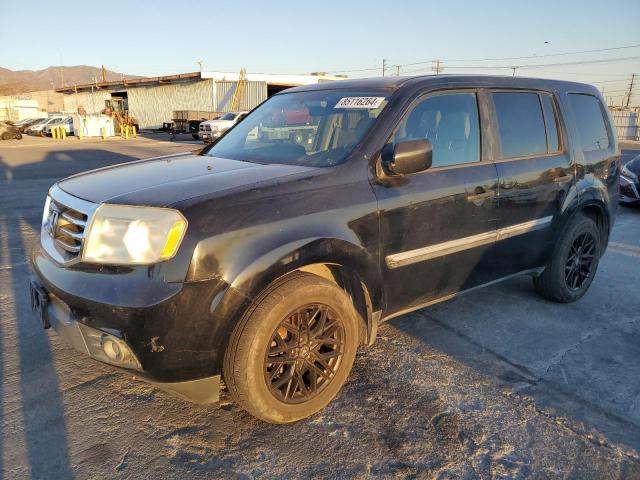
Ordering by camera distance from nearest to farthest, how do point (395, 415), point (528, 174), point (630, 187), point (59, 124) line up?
point (395, 415) < point (528, 174) < point (630, 187) < point (59, 124)

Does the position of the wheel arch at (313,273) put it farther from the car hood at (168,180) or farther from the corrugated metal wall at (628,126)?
the corrugated metal wall at (628,126)

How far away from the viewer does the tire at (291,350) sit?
91.0 inches

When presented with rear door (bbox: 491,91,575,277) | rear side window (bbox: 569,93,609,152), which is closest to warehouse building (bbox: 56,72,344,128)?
rear side window (bbox: 569,93,609,152)

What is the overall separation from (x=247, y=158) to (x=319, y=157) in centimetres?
58

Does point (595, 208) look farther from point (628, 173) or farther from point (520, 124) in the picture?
point (628, 173)

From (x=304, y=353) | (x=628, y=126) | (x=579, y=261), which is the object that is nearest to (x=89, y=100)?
(x=628, y=126)

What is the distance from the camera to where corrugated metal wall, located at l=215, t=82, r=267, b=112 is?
38781 millimetres

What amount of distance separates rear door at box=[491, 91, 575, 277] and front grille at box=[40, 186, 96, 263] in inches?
104

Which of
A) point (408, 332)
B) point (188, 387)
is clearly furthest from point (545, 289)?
point (188, 387)

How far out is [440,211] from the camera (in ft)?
9.97

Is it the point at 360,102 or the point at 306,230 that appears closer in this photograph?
the point at 306,230

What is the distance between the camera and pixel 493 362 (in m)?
3.26

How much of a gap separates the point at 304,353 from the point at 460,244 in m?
1.34

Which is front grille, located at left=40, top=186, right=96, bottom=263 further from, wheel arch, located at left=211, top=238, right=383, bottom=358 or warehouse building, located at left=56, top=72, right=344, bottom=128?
warehouse building, located at left=56, top=72, right=344, bottom=128
